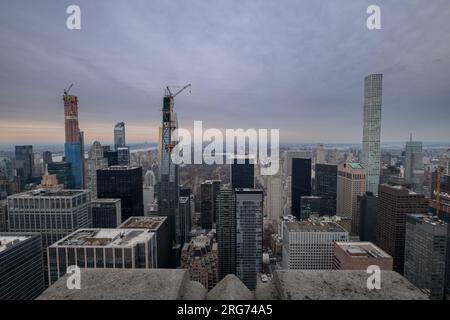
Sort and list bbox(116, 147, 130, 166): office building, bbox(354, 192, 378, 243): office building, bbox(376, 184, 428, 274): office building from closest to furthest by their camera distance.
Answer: bbox(376, 184, 428, 274): office building
bbox(354, 192, 378, 243): office building
bbox(116, 147, 130, 166): office building

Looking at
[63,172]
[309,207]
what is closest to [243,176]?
[309,207]

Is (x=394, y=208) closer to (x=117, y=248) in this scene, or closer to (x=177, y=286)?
(x=117, y=248)

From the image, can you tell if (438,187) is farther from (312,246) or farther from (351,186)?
(312,246)

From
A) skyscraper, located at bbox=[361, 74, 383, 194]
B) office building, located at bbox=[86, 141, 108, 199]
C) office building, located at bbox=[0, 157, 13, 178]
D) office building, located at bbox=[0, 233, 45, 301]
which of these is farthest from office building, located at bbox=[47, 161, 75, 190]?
Answer: skyscraper, located at bbox=[361, 74, 383, 194]

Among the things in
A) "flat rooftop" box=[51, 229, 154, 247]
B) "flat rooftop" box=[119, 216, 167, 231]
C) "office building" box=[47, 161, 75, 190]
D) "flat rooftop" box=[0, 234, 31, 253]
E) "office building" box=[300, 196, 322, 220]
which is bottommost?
"office building" box=[300, 196, 322, 220]

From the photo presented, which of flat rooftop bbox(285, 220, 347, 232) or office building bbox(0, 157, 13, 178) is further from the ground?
office building bbox(0, 157, 13, 178)

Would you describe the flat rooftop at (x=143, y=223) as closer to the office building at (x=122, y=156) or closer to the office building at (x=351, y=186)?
the office building at (x=122, y=156)

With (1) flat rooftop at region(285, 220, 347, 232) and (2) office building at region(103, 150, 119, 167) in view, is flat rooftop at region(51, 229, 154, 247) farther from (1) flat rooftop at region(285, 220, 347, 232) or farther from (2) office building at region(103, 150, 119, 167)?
(2) office building at region(103, 150, 119, 167)
